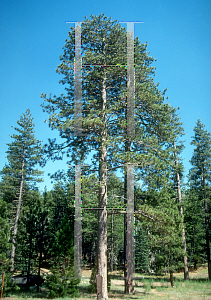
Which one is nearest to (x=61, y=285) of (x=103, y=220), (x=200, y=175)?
(x=103, y=220)

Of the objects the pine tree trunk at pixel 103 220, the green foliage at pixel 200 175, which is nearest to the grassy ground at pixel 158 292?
the pine tree trunk at pixel 103 220

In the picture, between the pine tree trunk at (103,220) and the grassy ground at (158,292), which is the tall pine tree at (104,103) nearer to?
the pine tree trunk at (103,220)

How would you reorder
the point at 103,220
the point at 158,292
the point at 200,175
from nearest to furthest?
the point at 103,220 < the point at 158,292 < the point at 200,175

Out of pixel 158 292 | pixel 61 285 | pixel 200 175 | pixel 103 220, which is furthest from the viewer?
pixel 200 175

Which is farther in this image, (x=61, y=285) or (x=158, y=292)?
(x=158, y=292)

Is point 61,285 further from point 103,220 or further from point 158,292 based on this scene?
point 158,292

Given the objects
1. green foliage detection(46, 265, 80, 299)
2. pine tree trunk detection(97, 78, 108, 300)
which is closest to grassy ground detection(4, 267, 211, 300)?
green foliage detection(46, 265, 80, 299)

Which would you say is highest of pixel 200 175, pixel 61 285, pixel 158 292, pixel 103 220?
pixel 200 175

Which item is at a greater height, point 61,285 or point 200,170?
point 200,170

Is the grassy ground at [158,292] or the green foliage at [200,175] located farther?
the green foliage at [200,175]

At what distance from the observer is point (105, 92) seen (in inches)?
494

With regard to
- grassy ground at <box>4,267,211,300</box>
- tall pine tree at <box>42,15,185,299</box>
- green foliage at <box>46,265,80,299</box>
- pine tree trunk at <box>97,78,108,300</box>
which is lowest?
grassy ground at <box>4,267,211,300</box>

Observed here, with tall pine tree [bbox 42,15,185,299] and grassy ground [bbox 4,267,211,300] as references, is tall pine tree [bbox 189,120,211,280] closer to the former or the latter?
grassy ground [bbox 4,267,211,300]

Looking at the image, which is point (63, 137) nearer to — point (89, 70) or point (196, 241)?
point (89, 70)
